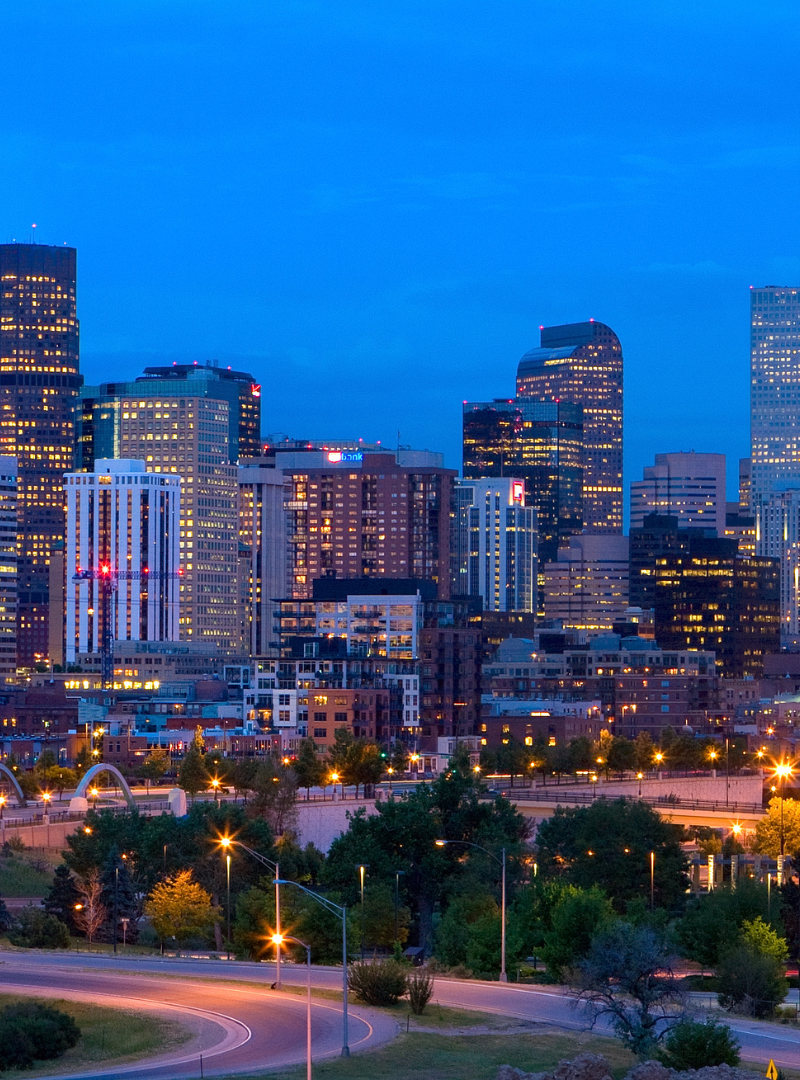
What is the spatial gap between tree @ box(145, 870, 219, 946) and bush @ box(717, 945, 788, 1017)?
1401 inches

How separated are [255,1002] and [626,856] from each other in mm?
57125

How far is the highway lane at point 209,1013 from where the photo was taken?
68812mm

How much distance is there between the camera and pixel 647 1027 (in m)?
73.0

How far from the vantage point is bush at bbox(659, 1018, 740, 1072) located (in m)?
67.1

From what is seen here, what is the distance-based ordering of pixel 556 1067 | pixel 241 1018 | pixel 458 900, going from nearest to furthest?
1. pixel 556 1067
2. pixel 241 1018
3. pixel 458 900

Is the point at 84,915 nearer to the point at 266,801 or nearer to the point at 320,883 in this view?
the point at 320,883

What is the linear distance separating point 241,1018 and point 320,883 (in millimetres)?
56744

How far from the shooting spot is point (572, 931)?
99375 millimetres

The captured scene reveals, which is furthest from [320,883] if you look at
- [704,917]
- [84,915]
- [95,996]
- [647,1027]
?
[647,1027]

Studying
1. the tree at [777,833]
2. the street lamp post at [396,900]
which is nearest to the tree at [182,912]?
the street lamp post at [396,900]

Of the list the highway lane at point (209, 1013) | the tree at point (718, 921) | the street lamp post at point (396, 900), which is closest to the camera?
the highway lane at point (209, 1013)

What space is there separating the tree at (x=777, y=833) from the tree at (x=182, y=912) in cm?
5011

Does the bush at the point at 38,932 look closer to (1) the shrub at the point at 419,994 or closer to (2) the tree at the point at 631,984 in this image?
(1) the shrub at the point at 419,994

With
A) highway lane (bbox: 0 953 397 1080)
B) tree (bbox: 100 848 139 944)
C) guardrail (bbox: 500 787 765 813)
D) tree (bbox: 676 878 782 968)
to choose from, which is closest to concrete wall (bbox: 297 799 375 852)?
guardrail (bbox: 500 787 765 813)
